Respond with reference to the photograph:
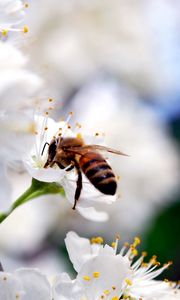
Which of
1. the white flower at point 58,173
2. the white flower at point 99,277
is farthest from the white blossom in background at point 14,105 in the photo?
the white flower at point 99,277

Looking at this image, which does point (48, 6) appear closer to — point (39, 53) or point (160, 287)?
point (39, 53)

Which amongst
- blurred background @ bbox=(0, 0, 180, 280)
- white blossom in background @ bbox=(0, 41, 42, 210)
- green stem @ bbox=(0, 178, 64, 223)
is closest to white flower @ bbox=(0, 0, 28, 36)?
white blossom in background @ bbox=(0, 41, 42, 210)

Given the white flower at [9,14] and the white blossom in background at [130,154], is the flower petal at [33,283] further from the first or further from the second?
the white blossom in background at [130,154]

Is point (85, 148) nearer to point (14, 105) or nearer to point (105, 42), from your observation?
point (14, 105)

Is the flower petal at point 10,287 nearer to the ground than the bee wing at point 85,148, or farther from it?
nearer to the ground

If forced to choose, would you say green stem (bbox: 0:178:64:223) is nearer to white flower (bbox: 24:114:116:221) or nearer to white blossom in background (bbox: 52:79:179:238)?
white flower (bbox: 24:114:116:221)

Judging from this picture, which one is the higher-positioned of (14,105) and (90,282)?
(14,105)

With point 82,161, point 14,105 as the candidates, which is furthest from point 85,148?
point 14,105
